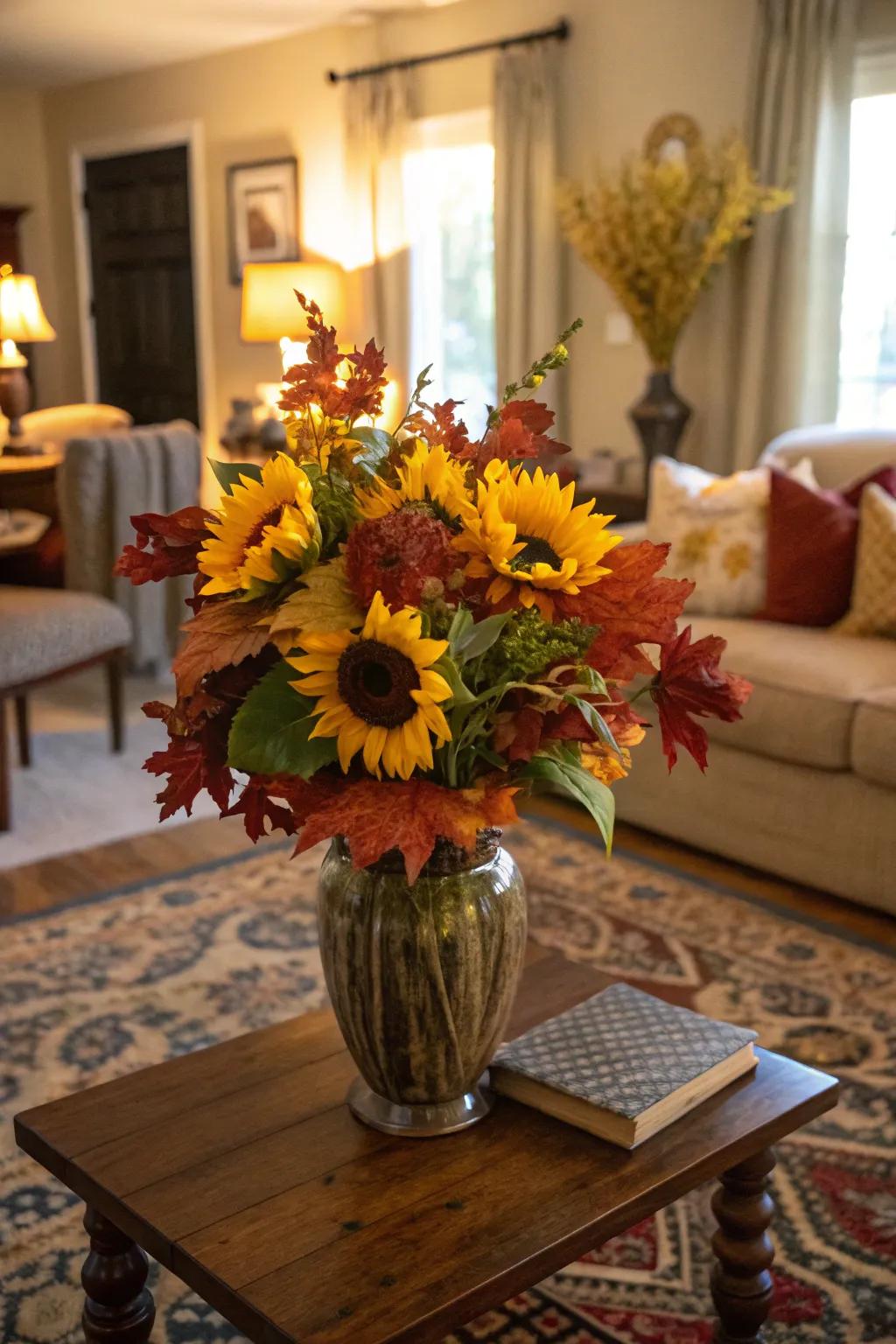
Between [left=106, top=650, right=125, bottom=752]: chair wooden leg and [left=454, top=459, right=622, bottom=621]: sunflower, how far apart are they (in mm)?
2936

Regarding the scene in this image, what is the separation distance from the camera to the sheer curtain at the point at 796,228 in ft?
13.6

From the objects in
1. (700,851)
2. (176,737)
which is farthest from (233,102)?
(176,737)

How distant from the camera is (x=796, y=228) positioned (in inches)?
169

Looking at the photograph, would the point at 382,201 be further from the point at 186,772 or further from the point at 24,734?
the point at 186,772

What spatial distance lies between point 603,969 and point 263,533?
171cm

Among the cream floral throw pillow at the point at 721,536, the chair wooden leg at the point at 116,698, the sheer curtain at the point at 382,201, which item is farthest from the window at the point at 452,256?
the cream floral throw pillow at the point at 721,536

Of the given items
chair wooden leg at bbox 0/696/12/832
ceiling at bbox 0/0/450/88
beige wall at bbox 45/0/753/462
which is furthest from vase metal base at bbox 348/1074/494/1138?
ceiling at bbox 0/0/450/88

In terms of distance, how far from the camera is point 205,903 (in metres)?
2.99

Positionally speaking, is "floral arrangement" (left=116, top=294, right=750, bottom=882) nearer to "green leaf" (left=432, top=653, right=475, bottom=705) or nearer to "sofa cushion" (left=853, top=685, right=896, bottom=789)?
"green leaf" (left=432, top=653, right=475, bottom=705)

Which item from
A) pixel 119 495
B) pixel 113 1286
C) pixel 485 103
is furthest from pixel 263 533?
pixel 485 103

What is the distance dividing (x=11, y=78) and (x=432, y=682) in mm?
7625

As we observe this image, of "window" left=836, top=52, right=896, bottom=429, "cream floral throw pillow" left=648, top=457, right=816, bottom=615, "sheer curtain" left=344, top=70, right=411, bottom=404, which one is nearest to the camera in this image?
"cream floral throw pillow" left=648, top=457, right=816, bottom=615

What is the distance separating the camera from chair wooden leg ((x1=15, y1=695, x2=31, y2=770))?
3980 millimetres

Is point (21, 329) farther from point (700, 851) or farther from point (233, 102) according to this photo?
point (700, 851)
